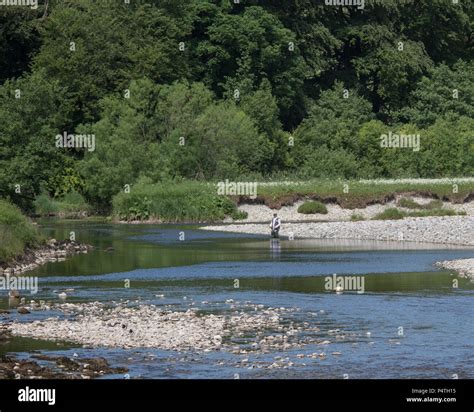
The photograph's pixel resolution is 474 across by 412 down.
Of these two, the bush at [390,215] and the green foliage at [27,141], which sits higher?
the green foliage at [27,141]

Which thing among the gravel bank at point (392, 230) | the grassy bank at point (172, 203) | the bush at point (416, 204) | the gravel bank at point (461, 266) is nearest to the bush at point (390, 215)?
the bush at point (416, 204)

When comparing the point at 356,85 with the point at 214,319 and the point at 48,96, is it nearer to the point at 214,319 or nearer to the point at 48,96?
the point at 48,96

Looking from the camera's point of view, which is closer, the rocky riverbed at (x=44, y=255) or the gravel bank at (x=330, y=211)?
the rocky riverbed at (x=44, y=255)

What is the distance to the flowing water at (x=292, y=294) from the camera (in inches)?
1068

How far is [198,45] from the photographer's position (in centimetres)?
10894

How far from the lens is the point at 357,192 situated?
81625 mm

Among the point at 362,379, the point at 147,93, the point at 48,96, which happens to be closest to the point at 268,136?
the point at 147,93

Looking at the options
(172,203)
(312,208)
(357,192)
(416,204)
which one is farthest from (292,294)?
(357,192)

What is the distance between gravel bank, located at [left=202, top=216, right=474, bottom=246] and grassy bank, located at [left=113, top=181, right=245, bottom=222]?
6993 mm

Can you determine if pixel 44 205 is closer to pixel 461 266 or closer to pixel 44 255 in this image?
pixel 44 255

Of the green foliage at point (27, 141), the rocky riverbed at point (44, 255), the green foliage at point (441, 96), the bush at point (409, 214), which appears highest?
the green foliage at point (441, 96)

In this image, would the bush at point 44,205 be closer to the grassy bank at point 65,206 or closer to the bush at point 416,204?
the grassy bank at point 65,206

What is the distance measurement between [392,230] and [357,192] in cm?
1559

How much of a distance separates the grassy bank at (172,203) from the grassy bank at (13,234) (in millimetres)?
24339
